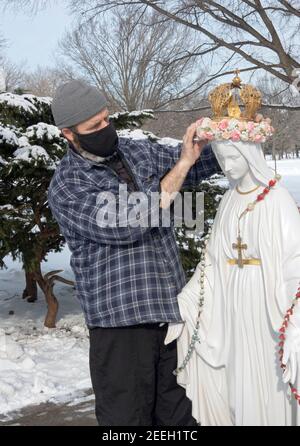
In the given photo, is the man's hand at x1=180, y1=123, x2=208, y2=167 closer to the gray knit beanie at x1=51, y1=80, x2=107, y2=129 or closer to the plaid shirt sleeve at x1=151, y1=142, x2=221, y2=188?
the plaid shirt sleeve at x1=151, y1=142, x2=221, y2=188

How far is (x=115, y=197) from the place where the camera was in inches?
94.5

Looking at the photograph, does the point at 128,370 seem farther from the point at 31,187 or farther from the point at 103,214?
the point at 31,187

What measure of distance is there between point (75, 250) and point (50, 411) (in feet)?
6.77

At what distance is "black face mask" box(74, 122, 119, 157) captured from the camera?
8.19 feet

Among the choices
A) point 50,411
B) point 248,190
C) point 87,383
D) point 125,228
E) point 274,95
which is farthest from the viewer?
point 274,95

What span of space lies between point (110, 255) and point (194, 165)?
625 millimetres

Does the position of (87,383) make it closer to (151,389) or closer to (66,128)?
(151,389)

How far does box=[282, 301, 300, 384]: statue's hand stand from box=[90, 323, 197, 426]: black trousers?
24.6 inches

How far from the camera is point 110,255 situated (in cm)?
250

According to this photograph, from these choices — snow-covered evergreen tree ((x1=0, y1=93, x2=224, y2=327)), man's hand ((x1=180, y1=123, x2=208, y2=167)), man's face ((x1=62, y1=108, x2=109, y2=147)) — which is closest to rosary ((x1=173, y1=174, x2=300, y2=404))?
man's hand ((x1=180, y1=123, x2=208, y2=167))

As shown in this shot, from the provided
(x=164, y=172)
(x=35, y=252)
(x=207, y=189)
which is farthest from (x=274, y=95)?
(x=164, y=172)

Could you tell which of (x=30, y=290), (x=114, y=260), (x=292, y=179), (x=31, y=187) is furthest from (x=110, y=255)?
(x=292, y=179)

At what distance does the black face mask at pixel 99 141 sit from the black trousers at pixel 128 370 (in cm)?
80

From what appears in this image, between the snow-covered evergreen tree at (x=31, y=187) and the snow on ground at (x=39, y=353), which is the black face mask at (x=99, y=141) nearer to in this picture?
the snow on ground at (x=39, y=353)
